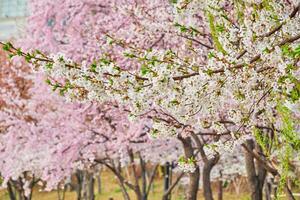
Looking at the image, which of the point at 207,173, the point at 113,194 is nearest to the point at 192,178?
the point at 207,173

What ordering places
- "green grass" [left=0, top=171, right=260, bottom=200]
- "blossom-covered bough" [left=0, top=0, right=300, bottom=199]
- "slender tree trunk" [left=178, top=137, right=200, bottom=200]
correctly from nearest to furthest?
"blossom-covered bough" [left=0, top=0, right=300, bottom=199] → "slender tree trunk" [left=178, top=137, right=200, bottom=200] → "green grass" [left=0, top=171, right=260, bottom=200]

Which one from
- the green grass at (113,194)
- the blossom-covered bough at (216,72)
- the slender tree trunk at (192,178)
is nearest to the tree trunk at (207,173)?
the slender tree trunk at (192,178)

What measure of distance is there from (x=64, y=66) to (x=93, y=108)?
294 inches

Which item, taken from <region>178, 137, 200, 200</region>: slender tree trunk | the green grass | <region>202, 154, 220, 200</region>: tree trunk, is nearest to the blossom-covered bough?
<region>202, 154, 220, 200</region>: tree trunk

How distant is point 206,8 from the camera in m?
3.93

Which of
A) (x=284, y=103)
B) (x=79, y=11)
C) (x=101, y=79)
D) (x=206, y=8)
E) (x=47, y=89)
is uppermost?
(x=79, y=11)

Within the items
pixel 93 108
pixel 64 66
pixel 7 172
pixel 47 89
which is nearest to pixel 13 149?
pixel 7 172

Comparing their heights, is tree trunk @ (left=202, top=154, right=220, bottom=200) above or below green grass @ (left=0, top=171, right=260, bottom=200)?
below

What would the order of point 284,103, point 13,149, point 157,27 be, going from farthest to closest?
point 13,149, point 157,27, point 284,103

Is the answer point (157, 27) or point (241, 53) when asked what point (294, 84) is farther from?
point (157, 27)

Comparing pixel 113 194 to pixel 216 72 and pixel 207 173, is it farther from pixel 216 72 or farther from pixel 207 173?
pixel 216 72

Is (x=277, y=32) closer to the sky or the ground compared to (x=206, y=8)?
closer to the ground

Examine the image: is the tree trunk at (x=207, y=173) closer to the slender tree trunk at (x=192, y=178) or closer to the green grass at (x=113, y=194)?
the slender tree trunk at (x=192, y=178)

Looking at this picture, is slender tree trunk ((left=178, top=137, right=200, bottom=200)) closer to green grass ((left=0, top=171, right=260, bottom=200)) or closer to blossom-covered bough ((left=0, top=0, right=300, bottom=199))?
blossom-covered bough ((left=0, top=0, right=300, bottom=199))
